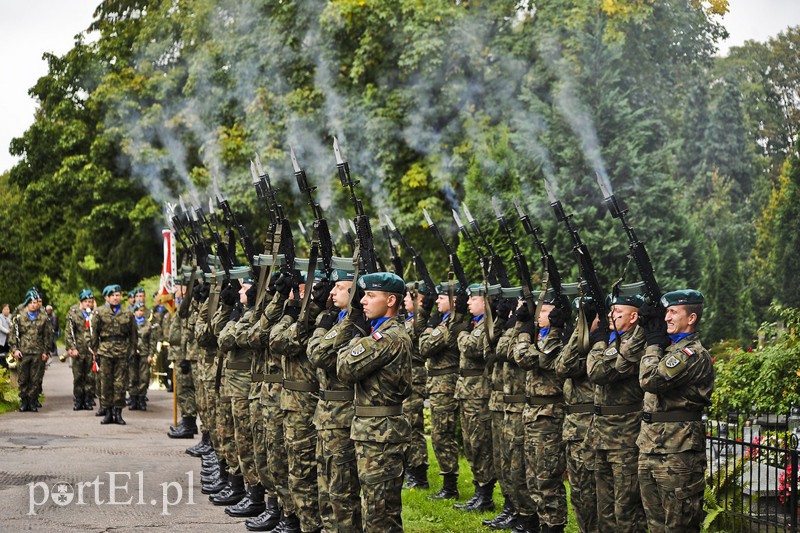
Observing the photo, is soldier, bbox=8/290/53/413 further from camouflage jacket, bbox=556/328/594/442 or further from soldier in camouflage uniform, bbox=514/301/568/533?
camouflage jacket, bbox=556/328/594/442

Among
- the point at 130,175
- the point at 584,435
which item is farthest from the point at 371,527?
the point at 130,175

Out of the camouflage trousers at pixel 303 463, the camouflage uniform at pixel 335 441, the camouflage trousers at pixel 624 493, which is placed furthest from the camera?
the camouflage trousers at pixel 303 463

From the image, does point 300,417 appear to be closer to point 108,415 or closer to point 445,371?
point 445,371

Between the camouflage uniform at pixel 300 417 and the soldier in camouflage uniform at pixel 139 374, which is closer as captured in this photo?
the camouflage uniform at pixel 300 417

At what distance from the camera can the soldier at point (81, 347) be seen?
18.1 meters

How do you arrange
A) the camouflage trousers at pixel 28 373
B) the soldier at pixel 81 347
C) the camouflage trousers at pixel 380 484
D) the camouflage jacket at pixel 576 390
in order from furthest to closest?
the soldier at pixel 81 347
the camouflage trousers at pixel 28 373
the camouflage jacket at pixel 576 390
the camouflage trousers at pixel 380 484

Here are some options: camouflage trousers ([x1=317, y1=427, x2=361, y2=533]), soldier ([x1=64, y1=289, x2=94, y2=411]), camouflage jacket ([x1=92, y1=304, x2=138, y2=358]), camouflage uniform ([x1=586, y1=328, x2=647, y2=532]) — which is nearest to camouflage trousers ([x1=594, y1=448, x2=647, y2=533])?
camouflage uniform ([x1=586, y1=328, x2=647, y2=532])

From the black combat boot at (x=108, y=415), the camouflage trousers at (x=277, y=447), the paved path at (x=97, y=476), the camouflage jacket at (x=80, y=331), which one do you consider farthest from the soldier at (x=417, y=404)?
the camouflage jacket at (x=80, y=331)

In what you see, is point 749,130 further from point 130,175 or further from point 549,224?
point 130,175

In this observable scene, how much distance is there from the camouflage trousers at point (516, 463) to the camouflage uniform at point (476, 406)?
92 centimetres

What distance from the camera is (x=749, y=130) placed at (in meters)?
28.2

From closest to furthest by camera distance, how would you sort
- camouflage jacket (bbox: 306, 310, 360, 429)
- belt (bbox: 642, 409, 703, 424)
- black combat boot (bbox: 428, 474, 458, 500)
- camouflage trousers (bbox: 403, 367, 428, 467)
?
belt (bbox: 642, 409, 703, 424) < camouflage jacket (bbox: 306, 310, 360, 429) < black combat boot (bbox: 428, 474, 458, 500) < camouflage trousers (bbox: 403, 367, 428, 467)

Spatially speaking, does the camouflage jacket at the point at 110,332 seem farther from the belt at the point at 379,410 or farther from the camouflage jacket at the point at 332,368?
the belt at the point at 379,410

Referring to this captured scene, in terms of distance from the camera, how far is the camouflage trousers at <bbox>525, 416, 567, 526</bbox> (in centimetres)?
845
